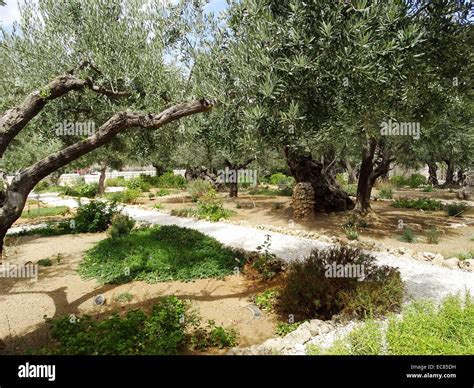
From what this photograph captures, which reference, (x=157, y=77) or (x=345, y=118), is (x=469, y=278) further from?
(x=157, y=77)

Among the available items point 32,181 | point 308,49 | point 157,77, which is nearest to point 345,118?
point 308,49

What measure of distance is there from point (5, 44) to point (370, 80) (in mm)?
9490

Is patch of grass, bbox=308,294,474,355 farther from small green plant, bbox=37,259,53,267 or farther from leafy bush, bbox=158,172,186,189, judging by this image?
leafy bush, bbox=158,172,186,189

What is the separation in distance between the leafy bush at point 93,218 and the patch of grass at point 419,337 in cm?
1285

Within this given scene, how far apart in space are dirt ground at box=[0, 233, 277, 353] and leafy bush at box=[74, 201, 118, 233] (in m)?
4.89

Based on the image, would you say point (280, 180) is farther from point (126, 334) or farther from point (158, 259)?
point (126, 334)

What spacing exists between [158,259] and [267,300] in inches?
150

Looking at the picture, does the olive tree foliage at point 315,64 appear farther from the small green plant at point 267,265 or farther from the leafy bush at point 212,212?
the leafy bush at point 212,212

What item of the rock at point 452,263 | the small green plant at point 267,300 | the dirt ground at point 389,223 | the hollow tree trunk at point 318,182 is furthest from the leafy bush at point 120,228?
the rock at point 452,263

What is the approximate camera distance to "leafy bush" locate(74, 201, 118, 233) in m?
14.6

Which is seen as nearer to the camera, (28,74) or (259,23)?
(259,23)

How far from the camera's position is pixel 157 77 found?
724cm

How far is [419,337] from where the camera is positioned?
163 inches

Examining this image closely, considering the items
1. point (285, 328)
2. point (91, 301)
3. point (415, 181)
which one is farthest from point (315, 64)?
point (415, 181)
